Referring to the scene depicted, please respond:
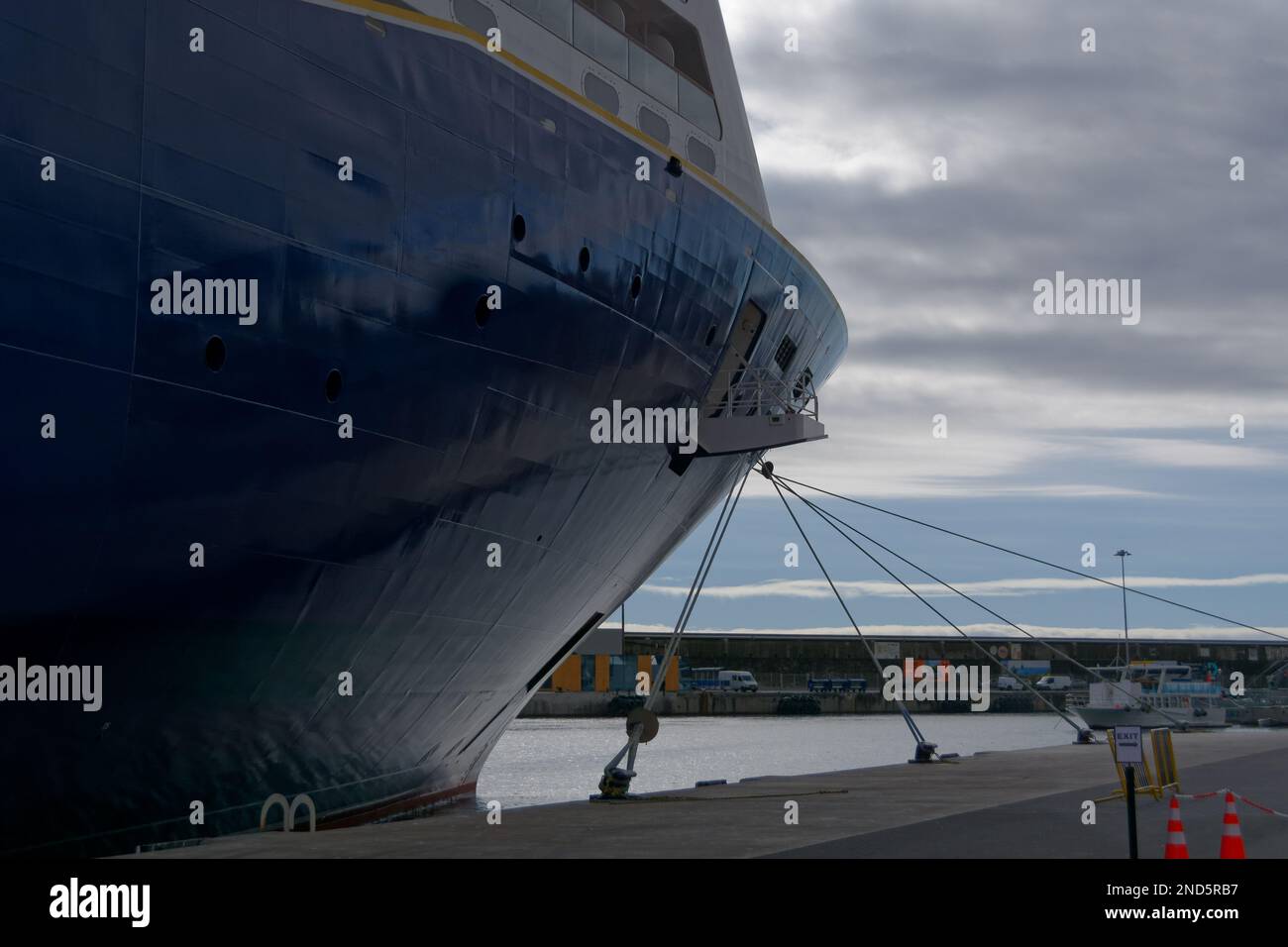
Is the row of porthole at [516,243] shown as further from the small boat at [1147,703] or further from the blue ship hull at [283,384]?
the small boat at [1147,703]

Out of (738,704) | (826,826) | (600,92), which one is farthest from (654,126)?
(738,704)

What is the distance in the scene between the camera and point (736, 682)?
126500 millimetres

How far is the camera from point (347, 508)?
1237cm

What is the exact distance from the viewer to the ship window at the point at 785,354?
68.9 feet

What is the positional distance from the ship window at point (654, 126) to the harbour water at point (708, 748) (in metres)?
13.2

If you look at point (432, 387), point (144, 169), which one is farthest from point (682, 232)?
point (144, 169)

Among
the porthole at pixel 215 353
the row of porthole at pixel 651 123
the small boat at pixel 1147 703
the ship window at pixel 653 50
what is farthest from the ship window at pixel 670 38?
the small boat at pixel 1147 703

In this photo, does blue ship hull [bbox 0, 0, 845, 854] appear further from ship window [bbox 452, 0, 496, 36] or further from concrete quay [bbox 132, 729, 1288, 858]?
concrete quay [bbox 132, 729, 1288, 858]

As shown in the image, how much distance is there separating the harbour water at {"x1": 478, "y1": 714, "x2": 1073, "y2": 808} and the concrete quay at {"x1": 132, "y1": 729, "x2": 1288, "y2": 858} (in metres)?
9.59

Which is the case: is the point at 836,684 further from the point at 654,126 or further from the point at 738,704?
the point at 654,126

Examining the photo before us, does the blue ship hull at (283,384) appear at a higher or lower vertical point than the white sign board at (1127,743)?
higher

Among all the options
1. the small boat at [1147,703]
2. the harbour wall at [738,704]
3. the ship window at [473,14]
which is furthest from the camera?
the harbour wall at [738,704]
